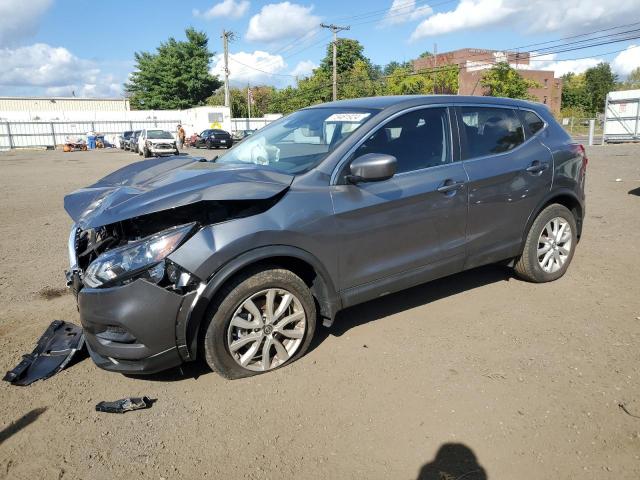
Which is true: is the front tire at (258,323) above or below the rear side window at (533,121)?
below

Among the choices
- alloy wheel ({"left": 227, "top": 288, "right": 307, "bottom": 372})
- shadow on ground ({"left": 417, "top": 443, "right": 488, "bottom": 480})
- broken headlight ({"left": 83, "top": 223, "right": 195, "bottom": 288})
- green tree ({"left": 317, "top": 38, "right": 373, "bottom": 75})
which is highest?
green tree ({"left": 317, "top": 38, "right": 373, "bottom": 75})

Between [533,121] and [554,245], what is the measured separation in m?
1.24

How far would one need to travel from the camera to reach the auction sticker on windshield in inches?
148

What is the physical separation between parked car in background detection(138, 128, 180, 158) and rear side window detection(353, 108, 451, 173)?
26.6 m

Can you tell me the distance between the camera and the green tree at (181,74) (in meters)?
62.3

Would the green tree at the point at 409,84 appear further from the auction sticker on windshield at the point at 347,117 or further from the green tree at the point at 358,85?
the auction sticker on windshield at the point at 347,117

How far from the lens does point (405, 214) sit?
Result: 3.66m

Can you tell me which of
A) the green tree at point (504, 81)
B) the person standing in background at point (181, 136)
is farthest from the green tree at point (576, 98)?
the person standing in background at point (181, 136)

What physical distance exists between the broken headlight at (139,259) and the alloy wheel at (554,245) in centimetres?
349

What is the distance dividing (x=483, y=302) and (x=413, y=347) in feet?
3.85

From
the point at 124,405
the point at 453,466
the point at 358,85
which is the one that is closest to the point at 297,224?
the point at 124,405

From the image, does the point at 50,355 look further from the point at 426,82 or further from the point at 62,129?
the point at 426,82

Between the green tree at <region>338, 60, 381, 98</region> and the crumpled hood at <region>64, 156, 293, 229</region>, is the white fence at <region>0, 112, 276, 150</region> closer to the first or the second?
the green tree at <region>338, 60, 381, 98</region>

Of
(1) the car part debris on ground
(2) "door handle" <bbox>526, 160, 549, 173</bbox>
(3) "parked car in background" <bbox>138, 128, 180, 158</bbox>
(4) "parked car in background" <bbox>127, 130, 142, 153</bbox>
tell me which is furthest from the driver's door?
(4) "parked car in background" <bbox>127, 130, 142, 153</bbox>
